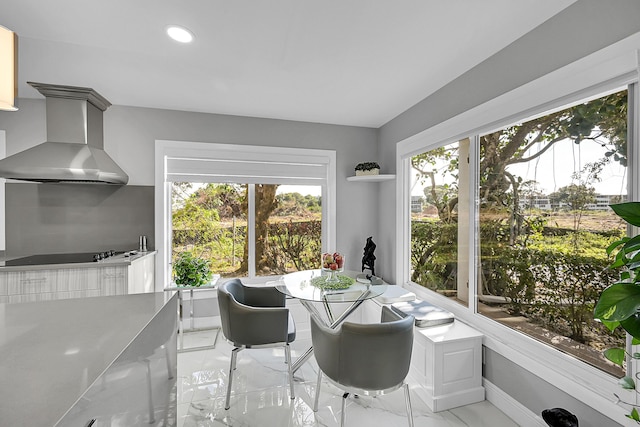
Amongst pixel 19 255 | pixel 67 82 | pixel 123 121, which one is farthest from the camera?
pixel 123 121

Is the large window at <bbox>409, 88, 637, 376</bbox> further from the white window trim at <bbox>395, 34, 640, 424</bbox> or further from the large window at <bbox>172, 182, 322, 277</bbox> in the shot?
the large window at <bbox>172, 182, 322, 277</bbox>

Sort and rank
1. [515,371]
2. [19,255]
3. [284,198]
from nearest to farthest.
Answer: [515,371]
[19,255]
[284,198]

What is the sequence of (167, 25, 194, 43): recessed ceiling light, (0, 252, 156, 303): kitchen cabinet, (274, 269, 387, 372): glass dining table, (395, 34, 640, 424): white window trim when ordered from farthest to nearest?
1. (0, 252, 156, 303): kitchen cabinet
2. (274, 269, 387, 372): glass dining table
3. (167, 25, 194, 43): recessed ceiling light
4. (395, 34, 640, 424): white window trim

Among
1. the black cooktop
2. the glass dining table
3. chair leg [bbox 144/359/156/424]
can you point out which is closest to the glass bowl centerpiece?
the glass dining table

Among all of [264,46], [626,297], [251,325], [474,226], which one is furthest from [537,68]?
[251,325]

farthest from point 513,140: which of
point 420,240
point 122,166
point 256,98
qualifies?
point 122,166

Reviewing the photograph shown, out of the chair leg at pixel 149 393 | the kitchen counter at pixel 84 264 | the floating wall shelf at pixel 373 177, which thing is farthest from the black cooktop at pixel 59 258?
the floating wall shelf at pixel 373 177

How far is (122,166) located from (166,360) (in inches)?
110

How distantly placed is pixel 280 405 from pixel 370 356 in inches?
37.8

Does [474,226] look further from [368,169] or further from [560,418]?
[368,169]

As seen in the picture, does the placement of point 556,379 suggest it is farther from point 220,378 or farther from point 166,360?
point 220,378

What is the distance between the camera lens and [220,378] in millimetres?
2531

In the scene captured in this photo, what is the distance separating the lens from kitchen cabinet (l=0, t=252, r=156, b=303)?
2523mm

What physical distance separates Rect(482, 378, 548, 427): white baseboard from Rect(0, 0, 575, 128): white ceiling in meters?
2.34
